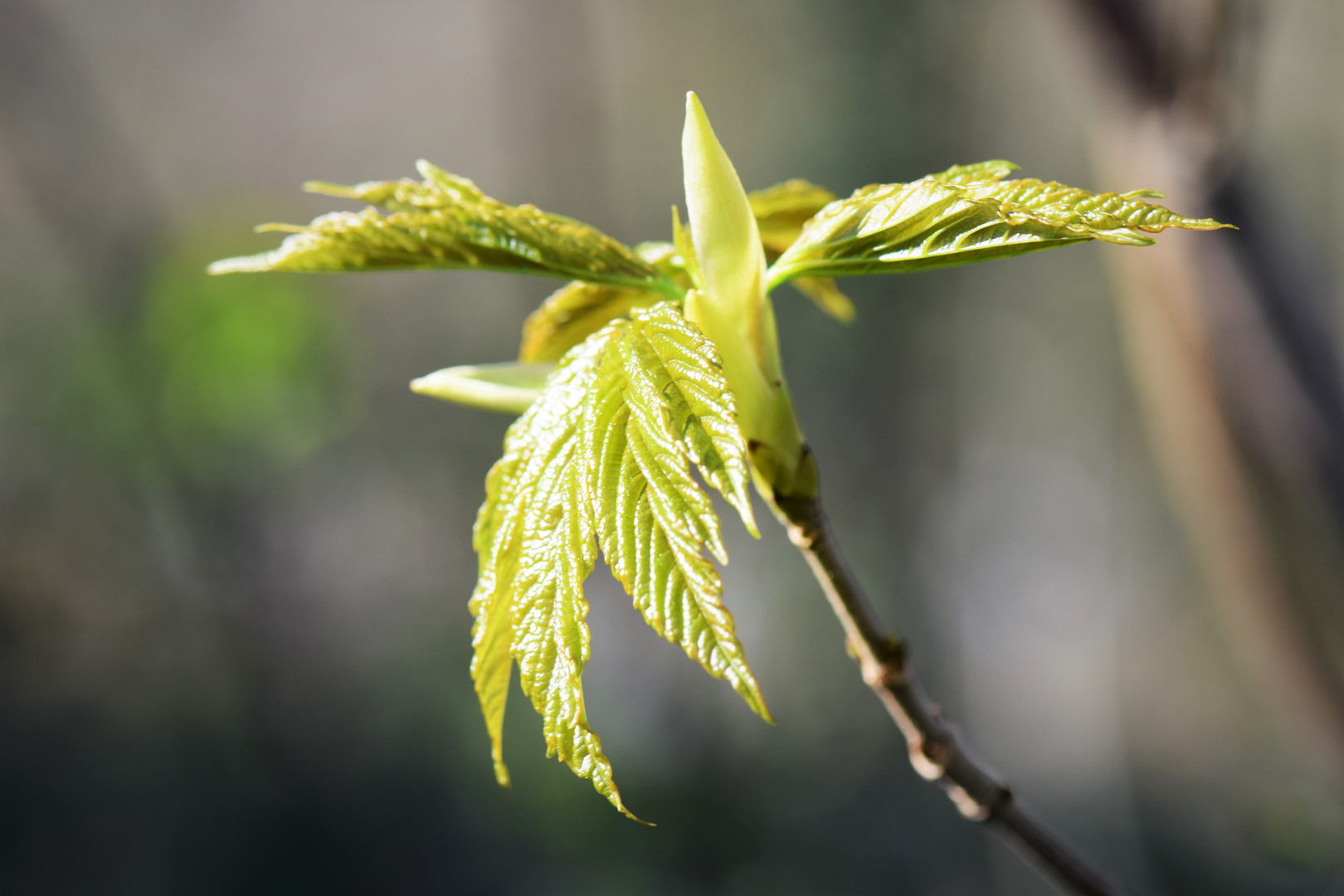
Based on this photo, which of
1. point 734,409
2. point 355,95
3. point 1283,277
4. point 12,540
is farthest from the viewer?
point 355,95

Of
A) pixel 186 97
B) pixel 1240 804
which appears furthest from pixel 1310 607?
pixel 186 97

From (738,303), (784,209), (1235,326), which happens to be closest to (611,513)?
(738,303)

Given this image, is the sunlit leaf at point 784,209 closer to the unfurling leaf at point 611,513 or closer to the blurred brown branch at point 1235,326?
the unfurling leaf at point 611,513

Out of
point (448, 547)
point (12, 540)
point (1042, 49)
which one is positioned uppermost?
point (1042, 49)

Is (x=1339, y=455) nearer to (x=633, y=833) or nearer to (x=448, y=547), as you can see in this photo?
(x=633, y=833)

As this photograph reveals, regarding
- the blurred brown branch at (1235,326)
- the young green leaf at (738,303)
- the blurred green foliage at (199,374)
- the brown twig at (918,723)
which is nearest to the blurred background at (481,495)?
the blurred green foliage at (199,374)

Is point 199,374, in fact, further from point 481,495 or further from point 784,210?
point 784,210

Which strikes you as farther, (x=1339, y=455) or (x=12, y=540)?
(x=12, y=540)
